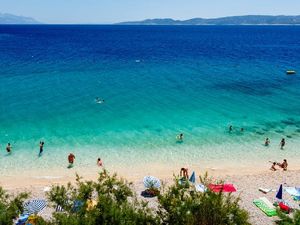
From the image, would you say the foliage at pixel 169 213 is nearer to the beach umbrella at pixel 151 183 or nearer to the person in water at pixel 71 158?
the beach umbrella at pixel 151 183

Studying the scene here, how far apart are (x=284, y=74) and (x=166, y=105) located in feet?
121

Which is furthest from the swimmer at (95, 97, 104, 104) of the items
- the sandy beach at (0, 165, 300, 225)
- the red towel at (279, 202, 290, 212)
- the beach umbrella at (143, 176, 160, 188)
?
the red towel at (279, 202, 290, 212)

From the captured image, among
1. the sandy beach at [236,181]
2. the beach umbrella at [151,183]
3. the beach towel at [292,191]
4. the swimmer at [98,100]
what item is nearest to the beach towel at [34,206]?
the sandy beach at [236,181]

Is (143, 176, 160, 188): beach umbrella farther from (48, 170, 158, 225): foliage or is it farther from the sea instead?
(48, 170, 158, 225): foliage

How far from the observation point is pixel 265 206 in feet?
75.4

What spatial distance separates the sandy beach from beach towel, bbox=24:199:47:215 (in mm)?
2309

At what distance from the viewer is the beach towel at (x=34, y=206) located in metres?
Result: 21.1

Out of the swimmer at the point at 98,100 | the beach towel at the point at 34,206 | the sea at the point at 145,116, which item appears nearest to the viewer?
the beach towel at the point at 34,206

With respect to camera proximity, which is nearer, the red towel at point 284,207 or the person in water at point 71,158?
the red towel at point 284,207

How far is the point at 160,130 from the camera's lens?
125 ft

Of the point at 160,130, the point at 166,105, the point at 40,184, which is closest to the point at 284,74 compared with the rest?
the point at 166,105

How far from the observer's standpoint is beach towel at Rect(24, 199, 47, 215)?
2106 centimetres

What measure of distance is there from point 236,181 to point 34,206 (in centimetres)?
1612

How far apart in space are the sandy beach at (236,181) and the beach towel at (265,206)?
35 cm
